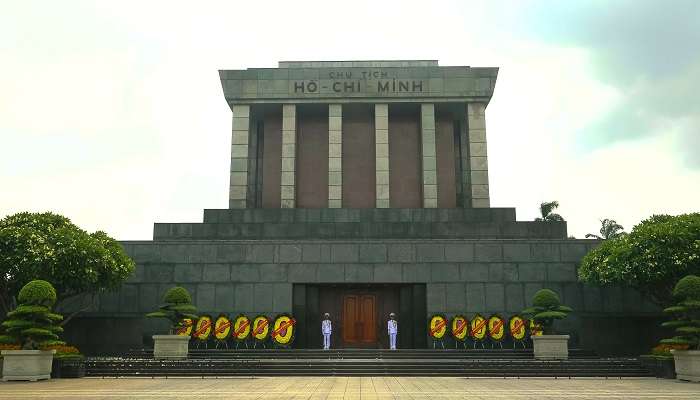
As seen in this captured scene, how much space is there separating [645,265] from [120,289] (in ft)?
86.3

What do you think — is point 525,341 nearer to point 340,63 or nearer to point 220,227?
point 220,227

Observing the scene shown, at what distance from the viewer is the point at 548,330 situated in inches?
1140

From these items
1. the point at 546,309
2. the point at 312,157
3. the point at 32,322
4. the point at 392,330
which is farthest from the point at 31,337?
the point at 312,157

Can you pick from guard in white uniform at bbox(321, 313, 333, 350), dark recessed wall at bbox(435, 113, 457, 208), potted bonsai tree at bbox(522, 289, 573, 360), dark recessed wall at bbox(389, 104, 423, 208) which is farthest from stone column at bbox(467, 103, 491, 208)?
guard in white uniform at bbox(321, 313, 333, 350)

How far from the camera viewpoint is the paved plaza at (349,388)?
17.4 metres

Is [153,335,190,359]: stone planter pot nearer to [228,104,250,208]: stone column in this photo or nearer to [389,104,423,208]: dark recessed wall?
[228,104,250,208]: stone column

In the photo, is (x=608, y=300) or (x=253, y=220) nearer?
(x=608, y=300)

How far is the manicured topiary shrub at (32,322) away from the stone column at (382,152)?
21705 mm

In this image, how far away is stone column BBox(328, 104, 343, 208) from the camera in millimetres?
41094

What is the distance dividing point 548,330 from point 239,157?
75.6 ft

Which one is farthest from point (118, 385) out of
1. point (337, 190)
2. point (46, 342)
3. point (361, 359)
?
point (337, 190)

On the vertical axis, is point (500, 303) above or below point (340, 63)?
below

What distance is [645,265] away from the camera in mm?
28297

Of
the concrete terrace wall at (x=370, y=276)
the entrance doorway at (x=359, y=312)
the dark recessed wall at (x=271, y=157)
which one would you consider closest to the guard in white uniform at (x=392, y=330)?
the entrance doorway at (x=359, y=312)
